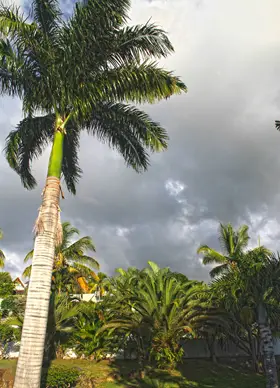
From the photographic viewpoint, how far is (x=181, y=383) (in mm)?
14820

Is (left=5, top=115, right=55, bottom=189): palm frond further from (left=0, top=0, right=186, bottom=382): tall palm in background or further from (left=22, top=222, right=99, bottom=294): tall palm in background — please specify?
(left=22, top=222, right=99, bottom=294): tall palm in background

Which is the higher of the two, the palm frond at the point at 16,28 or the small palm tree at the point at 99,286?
the palm frond at the point at 16,28

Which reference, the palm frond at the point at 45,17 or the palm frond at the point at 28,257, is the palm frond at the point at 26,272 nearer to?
the palm frond at the point at 28,257

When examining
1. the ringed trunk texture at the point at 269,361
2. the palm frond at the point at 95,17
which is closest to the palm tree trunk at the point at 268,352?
the ringed trunk texture at the point at 269,361

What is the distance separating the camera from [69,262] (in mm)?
29078

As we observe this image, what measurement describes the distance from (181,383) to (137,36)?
1476 cm

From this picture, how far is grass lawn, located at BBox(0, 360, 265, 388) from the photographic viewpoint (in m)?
14.4

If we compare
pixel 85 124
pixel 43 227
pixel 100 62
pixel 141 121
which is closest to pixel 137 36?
pixel 100 62

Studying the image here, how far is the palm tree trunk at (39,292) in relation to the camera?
757 cm

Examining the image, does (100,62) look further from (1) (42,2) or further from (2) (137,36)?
(1) (42,2)

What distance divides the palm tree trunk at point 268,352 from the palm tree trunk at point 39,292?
26.3 feet

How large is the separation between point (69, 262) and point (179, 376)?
1563cm

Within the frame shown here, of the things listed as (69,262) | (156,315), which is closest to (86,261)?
(69,262)

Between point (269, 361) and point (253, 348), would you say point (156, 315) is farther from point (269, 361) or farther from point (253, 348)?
point (253, 348)
